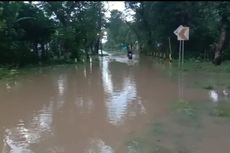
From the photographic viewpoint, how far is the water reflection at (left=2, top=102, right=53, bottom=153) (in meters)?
7.11

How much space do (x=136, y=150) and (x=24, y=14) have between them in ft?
76.6

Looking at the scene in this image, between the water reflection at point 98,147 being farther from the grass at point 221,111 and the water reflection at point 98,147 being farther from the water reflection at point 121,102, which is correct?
the grass at point 221,111

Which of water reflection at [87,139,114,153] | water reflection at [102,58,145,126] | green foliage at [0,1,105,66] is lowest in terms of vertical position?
water reflection at [102,58,145,126]

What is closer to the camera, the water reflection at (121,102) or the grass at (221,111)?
the grass at (221,111)

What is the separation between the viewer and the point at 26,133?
325 inches

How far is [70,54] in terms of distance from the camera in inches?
1460

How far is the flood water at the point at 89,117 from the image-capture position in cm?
718

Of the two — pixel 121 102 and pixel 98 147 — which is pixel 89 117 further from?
pixel 98 147

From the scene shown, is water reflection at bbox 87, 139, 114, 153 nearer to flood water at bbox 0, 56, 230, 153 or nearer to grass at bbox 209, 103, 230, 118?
flood water at bbox 0, 56, 230, 153

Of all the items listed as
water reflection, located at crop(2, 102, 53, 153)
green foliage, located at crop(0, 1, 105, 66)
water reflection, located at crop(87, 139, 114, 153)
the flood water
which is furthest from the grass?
green foliage, located at crop(0, 1, 105, 66)

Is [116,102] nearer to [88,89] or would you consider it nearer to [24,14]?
[88,89]

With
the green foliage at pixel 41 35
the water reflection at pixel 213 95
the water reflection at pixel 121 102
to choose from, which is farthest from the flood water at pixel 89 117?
the green foliage at pixel 41 35

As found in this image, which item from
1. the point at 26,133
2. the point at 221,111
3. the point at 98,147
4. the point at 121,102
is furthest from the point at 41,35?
the point at 98,147

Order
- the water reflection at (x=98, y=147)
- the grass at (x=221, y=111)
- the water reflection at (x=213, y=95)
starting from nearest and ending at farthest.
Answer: the water reflection at (x=98, y=147) < the grass at (x=221, y=111) < the water reflection at (x=213, y=95)
